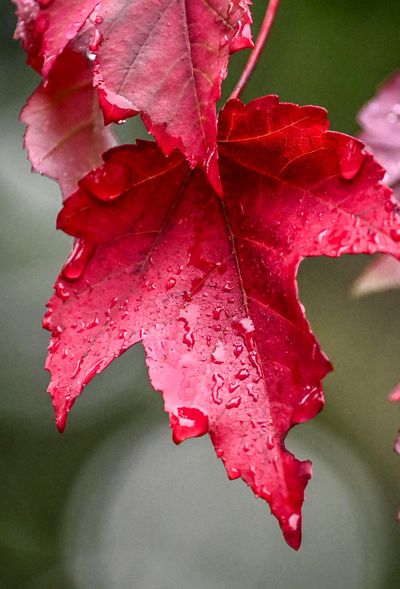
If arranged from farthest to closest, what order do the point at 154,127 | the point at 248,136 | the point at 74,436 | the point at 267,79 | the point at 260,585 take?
the point at 260,585, the point at 74,436, the point at 267,79, the point at 248,136, the point at 154,127

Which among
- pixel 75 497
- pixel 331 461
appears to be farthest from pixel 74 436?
pixel 331 461

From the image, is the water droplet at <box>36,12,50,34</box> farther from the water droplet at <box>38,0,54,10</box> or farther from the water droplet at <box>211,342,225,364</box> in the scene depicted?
the water droplet at <box>211,342,225,364</box>

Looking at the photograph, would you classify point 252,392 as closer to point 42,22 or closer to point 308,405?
point 308,405

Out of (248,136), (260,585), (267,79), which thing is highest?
(248,136)

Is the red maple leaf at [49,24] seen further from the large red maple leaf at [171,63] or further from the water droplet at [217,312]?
the water droplet at [217,312]

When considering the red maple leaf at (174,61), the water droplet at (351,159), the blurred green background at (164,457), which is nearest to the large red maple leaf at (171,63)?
the red maple leaf at (174,61)

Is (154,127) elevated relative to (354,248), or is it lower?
elevated

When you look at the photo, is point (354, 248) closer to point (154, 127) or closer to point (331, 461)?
point (154, 127)

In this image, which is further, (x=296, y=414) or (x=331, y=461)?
(x=331, y=461)

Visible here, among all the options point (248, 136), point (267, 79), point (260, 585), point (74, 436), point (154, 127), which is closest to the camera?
point (154, 127)
